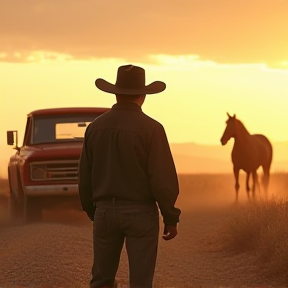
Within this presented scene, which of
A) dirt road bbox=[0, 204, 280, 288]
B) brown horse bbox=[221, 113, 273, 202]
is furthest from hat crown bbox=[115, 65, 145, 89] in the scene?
brown horse bbox=[221, 113, 273, 202]

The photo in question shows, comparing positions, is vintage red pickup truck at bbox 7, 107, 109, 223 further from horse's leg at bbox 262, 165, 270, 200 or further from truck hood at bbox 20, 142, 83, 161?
horse's leg at bbox 262, 165, 270, 200

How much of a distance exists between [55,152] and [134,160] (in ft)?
38.7

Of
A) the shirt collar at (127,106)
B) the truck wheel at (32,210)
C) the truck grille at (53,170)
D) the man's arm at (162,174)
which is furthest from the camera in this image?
the truck wheel at (32,210)

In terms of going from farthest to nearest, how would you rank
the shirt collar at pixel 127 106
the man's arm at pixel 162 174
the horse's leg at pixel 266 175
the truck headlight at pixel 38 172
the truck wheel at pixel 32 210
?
1. the horse's leg at pixel 266 175
2. the truck wheel at pixel 32 210
3. the truck headlight at pixel 38 172
4. the shirt collar at pixel 127 106
5. the man's arm at pixel 162 174

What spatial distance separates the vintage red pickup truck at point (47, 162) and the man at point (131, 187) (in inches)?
449

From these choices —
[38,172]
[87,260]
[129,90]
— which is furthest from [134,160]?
[38,172]

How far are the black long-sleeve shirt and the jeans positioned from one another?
0.07 metres

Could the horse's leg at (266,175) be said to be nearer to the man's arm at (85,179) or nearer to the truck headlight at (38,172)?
the truck headlight at (38,172)

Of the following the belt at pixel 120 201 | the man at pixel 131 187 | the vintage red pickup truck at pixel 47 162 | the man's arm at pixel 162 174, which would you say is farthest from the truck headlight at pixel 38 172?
the man's arm at pixel 162 174

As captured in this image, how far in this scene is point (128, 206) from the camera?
6309 millimetres

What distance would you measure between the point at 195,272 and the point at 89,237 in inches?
121

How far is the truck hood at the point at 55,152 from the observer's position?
58.7ft

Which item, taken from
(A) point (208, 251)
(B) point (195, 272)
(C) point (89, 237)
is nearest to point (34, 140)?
(C) point (89, 237)

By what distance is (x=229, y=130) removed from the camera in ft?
85.4
